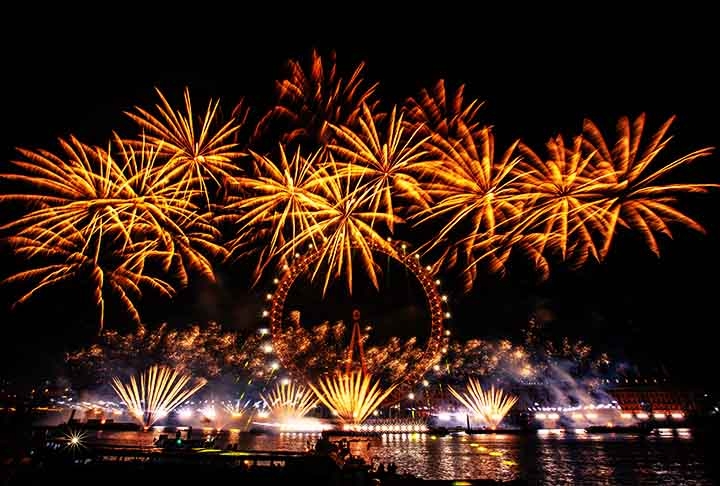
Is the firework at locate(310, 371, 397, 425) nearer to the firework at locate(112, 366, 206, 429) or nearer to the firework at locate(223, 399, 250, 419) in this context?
the firework at locate(112, 366, 206, 429)

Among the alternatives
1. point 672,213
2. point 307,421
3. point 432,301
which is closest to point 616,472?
point 432,301

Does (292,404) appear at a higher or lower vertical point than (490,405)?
higher

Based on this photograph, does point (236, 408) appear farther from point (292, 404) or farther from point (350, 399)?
point (350, 399)

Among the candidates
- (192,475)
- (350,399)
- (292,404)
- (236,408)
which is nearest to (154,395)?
(350,399)

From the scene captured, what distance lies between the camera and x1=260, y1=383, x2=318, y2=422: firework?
106812 millimetres

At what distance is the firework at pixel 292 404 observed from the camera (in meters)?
107

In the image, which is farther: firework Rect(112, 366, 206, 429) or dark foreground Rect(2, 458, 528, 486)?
firework Rect(112, 366, 206, 429)

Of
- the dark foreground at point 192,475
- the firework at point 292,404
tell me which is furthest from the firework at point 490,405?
the dark foreground at point 192,475

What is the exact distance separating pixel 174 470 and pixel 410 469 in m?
23.2

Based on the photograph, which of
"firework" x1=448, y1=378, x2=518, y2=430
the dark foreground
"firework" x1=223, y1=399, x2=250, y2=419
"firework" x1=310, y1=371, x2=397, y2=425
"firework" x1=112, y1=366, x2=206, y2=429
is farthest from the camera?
"firework" x1=223, y1=399, x2=250, y2=419

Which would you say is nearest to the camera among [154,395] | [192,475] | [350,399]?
[192,475]

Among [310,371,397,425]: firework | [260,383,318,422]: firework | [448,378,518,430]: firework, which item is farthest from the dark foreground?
[260,383,318,422]: firework

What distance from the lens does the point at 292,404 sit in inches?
4291

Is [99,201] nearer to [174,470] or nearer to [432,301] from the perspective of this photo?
[174,470]
